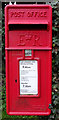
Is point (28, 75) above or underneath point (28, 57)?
underneath

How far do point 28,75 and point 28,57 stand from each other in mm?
255

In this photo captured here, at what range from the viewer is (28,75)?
6.81ft

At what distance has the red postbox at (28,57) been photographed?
201 centimetres

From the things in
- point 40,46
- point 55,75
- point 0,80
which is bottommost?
point 0,80

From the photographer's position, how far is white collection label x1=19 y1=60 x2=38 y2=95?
2.06 m

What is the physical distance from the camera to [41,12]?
2.02 metres

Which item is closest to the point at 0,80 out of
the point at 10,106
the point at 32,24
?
the point at 10,106

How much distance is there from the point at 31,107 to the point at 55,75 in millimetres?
751

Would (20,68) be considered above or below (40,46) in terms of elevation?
below

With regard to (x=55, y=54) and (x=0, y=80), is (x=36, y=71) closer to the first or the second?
(x=55, y=54)

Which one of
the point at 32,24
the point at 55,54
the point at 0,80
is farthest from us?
the point at 0,80

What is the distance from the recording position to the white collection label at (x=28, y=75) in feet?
6.77

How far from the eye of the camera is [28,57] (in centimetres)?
206

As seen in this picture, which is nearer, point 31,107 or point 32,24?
point 32,24
